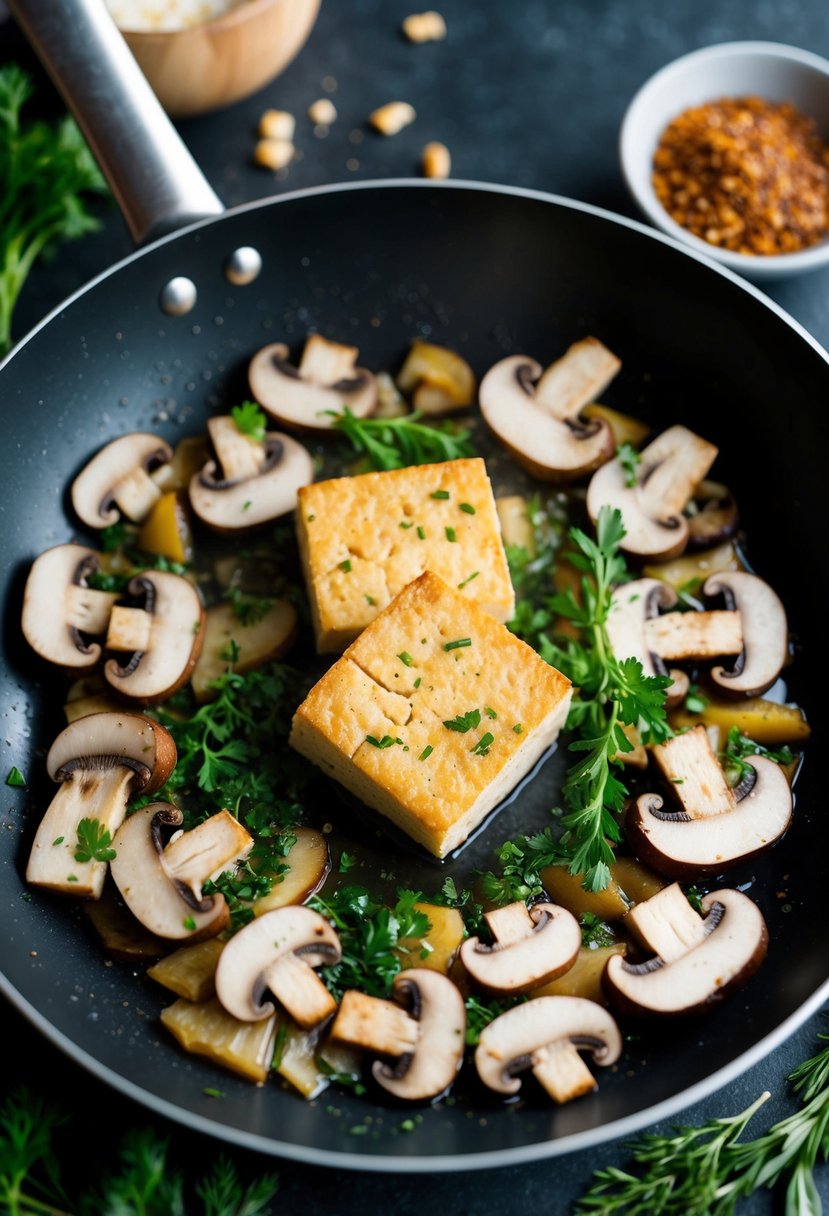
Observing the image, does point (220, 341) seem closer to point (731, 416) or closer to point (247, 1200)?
point (731, 416)

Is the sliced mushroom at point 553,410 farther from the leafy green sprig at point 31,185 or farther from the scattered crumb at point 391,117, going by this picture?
the leafy green sprig at point 31,185

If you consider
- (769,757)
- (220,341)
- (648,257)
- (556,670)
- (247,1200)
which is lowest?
(769,757)

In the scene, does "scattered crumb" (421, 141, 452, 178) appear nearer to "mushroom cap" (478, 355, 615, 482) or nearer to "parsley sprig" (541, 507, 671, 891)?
"mushroom cap" (478, 355, 615, 482)

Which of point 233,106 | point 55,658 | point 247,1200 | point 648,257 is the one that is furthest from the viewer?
point 233,106

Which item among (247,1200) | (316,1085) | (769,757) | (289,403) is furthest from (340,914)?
(289,403)

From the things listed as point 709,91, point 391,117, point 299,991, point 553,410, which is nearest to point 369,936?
point 299,991
